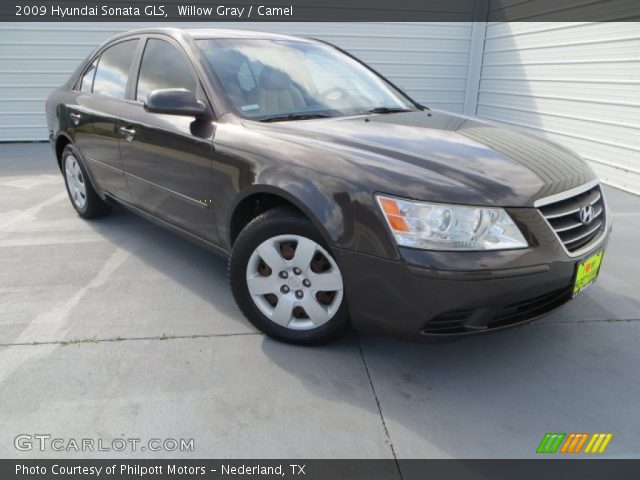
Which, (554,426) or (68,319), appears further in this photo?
(68,319)

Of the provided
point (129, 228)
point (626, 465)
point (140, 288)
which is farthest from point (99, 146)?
point (626, 465)

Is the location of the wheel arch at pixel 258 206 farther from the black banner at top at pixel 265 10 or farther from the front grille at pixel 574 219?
the black banner at top at pixel 265 10

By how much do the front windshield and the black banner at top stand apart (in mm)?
6050

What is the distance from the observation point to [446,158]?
215 cm

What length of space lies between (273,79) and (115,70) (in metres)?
1.53

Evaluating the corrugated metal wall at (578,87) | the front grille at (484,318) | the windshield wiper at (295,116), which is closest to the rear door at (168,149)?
the windshield wiper at (295,116)

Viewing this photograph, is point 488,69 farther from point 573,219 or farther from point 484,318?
point 484,318

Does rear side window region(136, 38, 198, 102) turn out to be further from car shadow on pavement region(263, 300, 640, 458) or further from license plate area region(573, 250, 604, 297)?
license plate area region(573, 250, 604, 297)

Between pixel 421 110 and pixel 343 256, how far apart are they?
1589 millimetres

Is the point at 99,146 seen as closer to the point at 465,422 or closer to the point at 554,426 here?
the point at 465,422

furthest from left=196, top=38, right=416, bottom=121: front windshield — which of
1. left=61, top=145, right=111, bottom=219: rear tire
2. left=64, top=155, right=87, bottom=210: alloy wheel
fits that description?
left=64, top=155, right=87, bottom=210: alloy wheel

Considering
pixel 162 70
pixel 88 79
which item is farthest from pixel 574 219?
pixel 88 79

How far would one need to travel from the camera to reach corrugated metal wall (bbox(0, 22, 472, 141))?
28.6 ft

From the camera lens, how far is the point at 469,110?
973 cm
